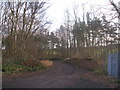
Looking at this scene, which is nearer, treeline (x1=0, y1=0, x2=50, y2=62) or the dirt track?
the dirt track

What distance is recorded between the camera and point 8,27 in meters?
27.7

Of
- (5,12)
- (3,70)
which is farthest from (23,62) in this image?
(5,12)

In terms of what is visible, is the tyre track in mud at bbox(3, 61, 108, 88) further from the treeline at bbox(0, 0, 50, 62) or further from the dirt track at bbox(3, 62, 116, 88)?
the treeline at bbox(0, 0, 50, 62)

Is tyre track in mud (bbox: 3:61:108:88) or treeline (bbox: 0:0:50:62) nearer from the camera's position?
tyre track in mud (bbox: 3:61:108:88)

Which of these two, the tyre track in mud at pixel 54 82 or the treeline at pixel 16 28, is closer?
the tyre track in mud at pixel 54 82

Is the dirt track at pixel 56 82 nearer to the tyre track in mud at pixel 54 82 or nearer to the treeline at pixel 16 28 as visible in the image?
the tyre track in mud at pixel 54 82

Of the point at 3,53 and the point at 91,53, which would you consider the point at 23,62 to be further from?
the point at 91,53

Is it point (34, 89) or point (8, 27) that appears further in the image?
point (8, 27)

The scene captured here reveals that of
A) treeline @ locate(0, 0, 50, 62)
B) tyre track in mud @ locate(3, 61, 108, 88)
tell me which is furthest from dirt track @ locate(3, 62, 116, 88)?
treeline @ locate(0, 0, 50, 62)

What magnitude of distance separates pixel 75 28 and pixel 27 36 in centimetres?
2176

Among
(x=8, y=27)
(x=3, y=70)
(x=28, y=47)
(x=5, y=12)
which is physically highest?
(x=5, y=12)

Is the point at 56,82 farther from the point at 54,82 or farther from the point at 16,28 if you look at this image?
the point at 16,28

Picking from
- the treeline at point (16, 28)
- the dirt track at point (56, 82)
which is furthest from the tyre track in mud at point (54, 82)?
the treeline at point (16, 28)

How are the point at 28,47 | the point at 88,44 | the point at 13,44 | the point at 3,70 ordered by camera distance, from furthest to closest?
the point at 88,44 → the point at 28,47 → the point at 13,44 → the point at 3,70
